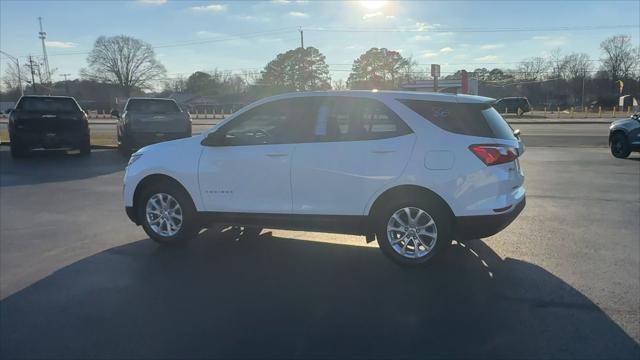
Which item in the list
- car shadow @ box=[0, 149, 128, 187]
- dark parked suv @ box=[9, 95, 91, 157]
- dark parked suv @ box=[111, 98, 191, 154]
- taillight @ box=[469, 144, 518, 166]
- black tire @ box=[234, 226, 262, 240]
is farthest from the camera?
dark parked suv @ box=[111, 98, 191, 154]

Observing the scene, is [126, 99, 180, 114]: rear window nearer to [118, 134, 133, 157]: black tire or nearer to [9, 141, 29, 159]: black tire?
[118, 134, 133, 157]: black tire

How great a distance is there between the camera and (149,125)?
14375 mm

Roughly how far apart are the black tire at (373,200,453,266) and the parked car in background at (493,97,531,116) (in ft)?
164

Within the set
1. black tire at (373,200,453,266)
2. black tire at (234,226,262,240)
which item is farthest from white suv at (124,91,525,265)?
black tire at (234,226,262,240)

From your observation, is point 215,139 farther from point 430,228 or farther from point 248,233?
point 430,228

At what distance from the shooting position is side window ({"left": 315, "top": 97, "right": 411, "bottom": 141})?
5222 millimetres

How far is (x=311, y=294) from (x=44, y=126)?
12625 millimetres

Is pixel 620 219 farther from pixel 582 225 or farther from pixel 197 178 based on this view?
pixel 197 178

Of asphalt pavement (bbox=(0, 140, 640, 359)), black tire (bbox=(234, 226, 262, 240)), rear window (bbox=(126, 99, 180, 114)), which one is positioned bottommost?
asphalt pavement (bbox=(0, 140, 640, 359))

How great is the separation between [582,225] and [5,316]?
22.2ft

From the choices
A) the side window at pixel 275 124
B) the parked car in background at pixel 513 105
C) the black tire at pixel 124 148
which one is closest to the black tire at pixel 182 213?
the side window at pixel 275 124

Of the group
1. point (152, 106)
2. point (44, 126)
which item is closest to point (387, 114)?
point (152, 106)

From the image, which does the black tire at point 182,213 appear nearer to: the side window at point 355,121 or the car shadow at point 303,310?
the car shadow at point 303,310

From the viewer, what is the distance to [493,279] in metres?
4.86
